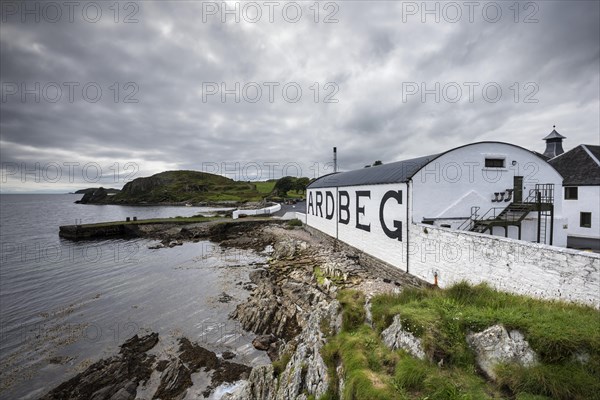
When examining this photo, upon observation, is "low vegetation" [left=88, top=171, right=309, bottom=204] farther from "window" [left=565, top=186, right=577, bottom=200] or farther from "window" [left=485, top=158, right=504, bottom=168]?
"window" [left=485, top=158, right=504, bottom=168]

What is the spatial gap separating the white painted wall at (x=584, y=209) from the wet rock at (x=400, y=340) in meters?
26.6

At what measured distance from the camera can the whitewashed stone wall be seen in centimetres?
717

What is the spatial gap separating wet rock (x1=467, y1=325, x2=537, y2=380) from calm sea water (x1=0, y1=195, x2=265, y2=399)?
8.37 m

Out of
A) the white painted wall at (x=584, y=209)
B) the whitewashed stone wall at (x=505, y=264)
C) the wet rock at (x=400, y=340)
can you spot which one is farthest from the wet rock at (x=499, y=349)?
the white painted wall at (x=584, y=209)

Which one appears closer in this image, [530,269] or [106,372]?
[530,269]

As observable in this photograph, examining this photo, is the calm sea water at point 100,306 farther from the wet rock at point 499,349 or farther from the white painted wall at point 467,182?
the white painted wall at point 467,182

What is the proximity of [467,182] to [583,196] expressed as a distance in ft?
57.6

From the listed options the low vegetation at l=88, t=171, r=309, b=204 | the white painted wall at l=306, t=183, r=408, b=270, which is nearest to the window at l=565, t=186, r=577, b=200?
the white painted wall at l=306, t=183, r=408, b=270

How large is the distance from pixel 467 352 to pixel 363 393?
95.1 inches

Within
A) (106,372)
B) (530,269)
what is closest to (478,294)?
(530,269)

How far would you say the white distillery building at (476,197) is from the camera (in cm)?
1330

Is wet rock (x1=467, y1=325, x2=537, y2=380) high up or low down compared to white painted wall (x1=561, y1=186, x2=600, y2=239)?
down

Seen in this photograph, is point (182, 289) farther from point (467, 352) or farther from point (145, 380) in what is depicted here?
point (467, 352)

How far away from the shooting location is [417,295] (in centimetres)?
789
